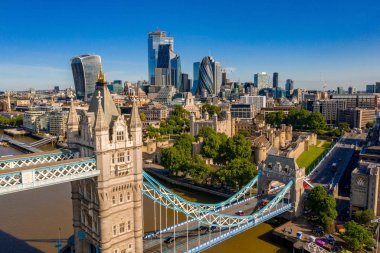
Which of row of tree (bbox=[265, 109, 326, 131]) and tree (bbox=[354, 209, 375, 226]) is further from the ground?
row of tree (bbox=[265, 109, 326, 131])

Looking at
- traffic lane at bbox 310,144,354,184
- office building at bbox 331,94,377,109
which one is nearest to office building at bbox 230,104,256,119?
office building at bbox 331,94,377,109

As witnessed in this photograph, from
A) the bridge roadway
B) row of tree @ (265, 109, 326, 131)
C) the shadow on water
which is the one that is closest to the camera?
the bridge roadway

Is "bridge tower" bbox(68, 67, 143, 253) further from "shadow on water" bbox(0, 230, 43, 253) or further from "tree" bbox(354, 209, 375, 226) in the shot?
"tree" bbox(354, 209, 375, 226)

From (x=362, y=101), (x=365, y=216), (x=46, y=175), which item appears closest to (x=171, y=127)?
(x=365, y=216)

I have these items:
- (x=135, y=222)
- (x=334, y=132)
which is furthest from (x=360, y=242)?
(x=334, y=132)

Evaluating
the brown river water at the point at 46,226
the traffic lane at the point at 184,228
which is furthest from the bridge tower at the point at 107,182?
the brown river water at the point at 46,226

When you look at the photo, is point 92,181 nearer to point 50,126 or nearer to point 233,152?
point 233,152

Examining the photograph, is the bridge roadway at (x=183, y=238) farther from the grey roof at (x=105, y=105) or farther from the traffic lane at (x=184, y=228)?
the grey roof at (x=105, y=105)
